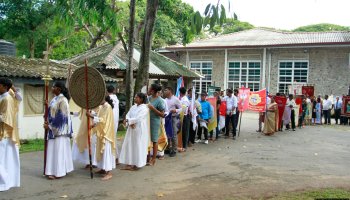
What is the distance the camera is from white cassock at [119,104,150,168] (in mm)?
7973

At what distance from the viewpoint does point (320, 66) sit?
91.4 feet

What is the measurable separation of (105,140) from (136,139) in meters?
0.80

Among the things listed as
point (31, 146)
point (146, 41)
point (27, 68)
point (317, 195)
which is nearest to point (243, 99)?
point (146, 41)

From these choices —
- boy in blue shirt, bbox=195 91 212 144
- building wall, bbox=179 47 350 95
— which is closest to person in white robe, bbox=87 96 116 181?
boy in blue shirt, bbox=195 91 212 144

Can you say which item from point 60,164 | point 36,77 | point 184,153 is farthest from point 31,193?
point 36,77

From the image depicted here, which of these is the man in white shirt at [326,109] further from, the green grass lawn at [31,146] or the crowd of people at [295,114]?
the green grass lawn at [31,146]

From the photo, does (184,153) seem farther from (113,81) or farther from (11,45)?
(11,45)

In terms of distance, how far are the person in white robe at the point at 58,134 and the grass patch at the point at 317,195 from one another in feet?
12.7

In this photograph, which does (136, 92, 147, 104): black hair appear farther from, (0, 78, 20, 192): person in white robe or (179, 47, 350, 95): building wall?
(179, 47, 350, 95): building wall

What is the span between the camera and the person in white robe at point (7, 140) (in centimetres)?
631

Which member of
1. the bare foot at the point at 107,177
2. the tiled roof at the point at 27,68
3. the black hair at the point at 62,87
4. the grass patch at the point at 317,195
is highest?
the tiled roof at the point at 27,68

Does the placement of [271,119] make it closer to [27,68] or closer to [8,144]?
[27,68]

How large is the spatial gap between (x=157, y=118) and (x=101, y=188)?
2427 millimetres

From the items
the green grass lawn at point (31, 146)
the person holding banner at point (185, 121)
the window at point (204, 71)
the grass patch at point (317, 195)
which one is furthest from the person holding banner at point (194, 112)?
the window at point (204, 71)
